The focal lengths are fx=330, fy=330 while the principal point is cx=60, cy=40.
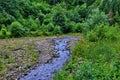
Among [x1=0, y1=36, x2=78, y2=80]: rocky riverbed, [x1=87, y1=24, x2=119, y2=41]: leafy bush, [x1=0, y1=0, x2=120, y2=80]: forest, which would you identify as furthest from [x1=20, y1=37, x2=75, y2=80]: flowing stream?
[x1=87, y1=24, x2=119, y2=41]: leafy bush

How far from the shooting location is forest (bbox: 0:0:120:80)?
18047 mm

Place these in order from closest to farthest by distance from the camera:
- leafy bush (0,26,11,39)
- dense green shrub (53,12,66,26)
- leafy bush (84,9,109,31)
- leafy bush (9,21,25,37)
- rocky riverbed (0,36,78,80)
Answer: rocky riverbed (0,36,78,80)
leafy bush (84,9,109,31)
leafy bush (0,26,11,39)
leafy bush (9,21,25,37)
dense green shrub (53,12,66,26)

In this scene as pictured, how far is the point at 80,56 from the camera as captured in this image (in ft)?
85.0

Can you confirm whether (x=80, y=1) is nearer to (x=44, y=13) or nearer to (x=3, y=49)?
(x=44, y=13)

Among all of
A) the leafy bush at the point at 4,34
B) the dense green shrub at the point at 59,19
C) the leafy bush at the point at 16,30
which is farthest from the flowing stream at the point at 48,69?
the dense green shrub at the point at 59,19

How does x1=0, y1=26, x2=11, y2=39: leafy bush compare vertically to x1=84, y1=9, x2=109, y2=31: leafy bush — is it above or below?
below

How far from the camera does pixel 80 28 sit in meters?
59.3

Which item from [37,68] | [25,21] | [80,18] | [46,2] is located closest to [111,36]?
[37,68]

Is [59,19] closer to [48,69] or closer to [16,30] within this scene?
[16,30]

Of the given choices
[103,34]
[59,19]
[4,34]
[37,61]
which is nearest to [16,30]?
[4,34]

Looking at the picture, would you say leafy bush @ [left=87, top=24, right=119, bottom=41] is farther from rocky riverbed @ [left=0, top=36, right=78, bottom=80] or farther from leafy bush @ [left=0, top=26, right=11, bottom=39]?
leafy bush @ [left=0, top=26, right=11, bottom=39]

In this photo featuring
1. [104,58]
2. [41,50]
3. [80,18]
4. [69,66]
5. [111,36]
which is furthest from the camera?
[80,18]

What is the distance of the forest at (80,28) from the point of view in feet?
59.2

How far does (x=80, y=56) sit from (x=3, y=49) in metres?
11.8
